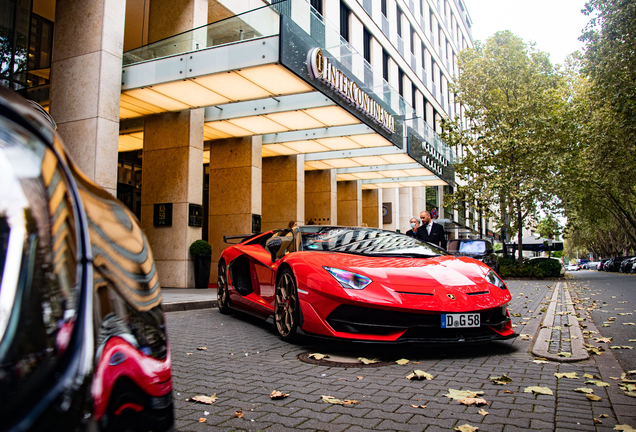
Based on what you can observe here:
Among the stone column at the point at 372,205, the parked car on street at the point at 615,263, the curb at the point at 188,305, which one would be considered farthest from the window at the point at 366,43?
the parked car on street at the point at 615,263

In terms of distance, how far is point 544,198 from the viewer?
81.6 feet

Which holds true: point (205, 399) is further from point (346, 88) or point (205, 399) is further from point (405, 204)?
point (405, 204)

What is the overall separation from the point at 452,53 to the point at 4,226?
48.8 metres

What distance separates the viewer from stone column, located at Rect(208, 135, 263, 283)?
15727mm

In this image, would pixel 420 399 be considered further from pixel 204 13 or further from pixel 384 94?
pixel 384 94

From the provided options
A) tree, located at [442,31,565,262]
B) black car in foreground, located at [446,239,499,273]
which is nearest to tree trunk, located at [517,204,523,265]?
tree, located at [442,31,565,262]

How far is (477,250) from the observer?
1627 cm

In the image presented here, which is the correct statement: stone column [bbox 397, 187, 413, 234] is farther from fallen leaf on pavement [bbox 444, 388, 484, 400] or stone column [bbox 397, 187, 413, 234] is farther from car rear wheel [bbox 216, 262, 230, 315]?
fallen leaf on pavement [bbox 444, 388, 484, 400]

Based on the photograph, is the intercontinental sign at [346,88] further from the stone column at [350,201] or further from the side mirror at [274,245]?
the stone column at [350,201]

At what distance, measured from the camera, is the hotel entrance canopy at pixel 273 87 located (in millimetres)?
10289

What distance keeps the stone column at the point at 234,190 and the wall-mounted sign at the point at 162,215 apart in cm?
281

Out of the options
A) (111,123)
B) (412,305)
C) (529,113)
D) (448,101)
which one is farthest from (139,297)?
(448,101)

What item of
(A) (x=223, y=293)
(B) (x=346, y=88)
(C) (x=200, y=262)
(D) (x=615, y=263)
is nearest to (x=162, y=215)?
(C) (x=200, y=262)

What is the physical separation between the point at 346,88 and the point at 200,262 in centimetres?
599
